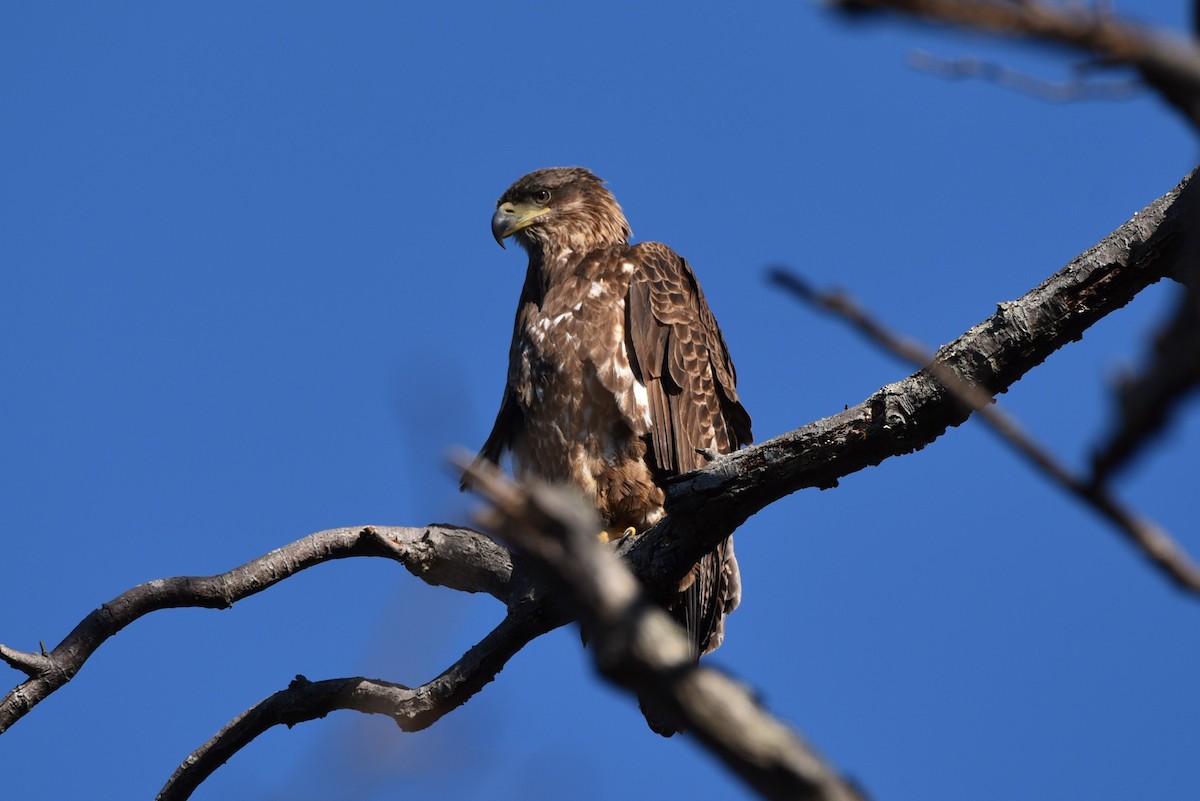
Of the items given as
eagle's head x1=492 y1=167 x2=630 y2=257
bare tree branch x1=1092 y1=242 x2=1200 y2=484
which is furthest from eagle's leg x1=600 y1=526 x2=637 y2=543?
bare tree branch x1=1092 y1=242 x2=1200 y2=484

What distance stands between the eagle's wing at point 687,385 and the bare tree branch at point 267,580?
Answer: 0.92 meters

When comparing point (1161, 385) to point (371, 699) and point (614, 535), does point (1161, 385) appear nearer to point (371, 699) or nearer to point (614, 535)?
point (371, 699)

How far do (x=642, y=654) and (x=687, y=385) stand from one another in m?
4.83

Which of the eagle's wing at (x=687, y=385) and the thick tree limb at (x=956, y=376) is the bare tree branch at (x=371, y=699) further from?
the thick tree limb at (x=956, y=376)

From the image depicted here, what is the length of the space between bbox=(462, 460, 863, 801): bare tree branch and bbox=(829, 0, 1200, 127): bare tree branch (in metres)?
0.57

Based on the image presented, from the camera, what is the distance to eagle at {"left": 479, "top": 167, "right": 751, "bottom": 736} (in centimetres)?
593

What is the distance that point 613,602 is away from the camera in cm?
125

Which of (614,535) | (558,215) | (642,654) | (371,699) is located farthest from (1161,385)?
(558,215)

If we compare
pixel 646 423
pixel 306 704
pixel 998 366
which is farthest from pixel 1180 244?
pixel 306 704

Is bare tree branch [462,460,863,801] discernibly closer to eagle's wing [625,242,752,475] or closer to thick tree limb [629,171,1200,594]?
thick tree limb [629,171,1200,594]

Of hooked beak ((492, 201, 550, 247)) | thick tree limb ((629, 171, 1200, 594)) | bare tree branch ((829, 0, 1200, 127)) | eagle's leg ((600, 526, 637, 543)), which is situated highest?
hooked beak ((492, 201, 550, 247))

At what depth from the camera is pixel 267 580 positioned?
511 cm

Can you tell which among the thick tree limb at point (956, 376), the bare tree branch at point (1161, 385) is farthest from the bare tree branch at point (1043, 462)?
the thick tree limb at point (956, 376)

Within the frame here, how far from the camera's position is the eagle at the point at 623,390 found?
5926mm
